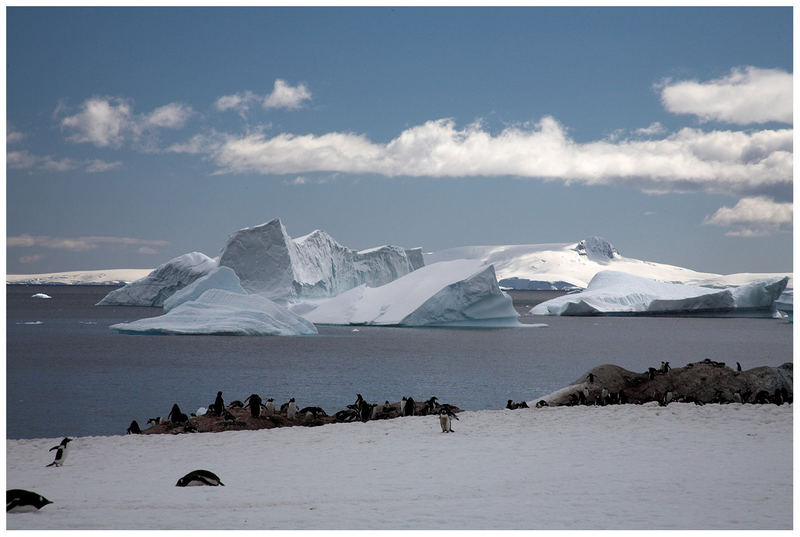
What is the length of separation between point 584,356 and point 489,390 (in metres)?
14.0

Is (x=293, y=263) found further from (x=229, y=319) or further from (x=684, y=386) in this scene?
(x=684, y=386)

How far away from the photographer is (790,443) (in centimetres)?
1001

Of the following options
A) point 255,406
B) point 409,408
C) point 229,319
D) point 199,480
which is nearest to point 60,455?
point 199,480

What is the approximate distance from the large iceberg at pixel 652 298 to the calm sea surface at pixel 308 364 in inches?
285

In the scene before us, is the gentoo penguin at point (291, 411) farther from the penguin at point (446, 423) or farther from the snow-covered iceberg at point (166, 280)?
the snow-covered iceberg at point (166, 280)

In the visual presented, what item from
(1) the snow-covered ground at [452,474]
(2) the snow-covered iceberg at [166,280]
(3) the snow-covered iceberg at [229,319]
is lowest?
(1) the snow-covered ground at [452,474]

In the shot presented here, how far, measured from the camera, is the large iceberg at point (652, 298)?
6138 centimetres

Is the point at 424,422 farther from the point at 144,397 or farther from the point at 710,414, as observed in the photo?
the point at 144,397

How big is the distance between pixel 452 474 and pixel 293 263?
54.3 metres

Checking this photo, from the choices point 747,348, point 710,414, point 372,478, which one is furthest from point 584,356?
point 372,478

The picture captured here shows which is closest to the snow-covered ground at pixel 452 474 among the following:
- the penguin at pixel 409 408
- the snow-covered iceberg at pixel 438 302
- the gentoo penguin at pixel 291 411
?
the penguin at pixel 409 408

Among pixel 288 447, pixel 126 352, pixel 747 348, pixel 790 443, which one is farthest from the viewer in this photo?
pixel 747 348

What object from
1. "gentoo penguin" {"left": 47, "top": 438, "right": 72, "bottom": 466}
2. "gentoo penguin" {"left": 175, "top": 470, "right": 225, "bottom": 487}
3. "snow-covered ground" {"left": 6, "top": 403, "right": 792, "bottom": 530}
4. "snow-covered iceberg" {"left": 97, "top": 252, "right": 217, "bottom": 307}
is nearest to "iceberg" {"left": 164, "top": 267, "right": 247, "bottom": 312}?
"snow-covered iceberg" {"left": 97, "top": 252, "right": 217, "bottom": 307}

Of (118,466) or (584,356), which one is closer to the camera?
(118,466)
